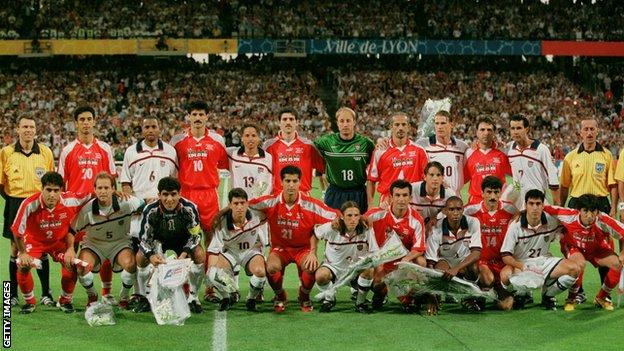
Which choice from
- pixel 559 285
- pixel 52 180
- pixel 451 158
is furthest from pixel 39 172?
pixel 559 285

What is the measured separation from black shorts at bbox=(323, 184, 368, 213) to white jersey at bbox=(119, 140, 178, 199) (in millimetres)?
1777

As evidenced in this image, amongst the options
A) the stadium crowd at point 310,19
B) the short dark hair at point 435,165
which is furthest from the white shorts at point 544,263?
the stadium crowd at point 310,19

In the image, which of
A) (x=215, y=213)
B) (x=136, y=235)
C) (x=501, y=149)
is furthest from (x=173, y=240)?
(x=501, y=149)

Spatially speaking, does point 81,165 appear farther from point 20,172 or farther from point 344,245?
point 344,245

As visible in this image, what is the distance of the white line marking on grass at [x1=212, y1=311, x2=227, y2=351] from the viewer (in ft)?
22.4

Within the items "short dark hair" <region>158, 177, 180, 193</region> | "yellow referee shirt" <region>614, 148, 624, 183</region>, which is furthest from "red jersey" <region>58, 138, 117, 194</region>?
"yellow referee shirt" <region>614, 148, 624, 183</region>

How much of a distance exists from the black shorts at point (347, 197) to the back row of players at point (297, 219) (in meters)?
0.17

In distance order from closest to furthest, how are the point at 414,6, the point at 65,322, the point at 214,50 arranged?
the point at 65,322 < the point at 214,50 < the point at 414,6

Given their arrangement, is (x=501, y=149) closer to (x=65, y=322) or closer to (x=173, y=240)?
(x=173, y=240)

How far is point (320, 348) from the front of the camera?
6.75 meters

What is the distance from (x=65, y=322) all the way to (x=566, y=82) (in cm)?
3137

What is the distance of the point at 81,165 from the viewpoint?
8922mm

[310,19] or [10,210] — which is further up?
[310,19]

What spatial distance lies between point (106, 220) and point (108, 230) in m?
0.10
